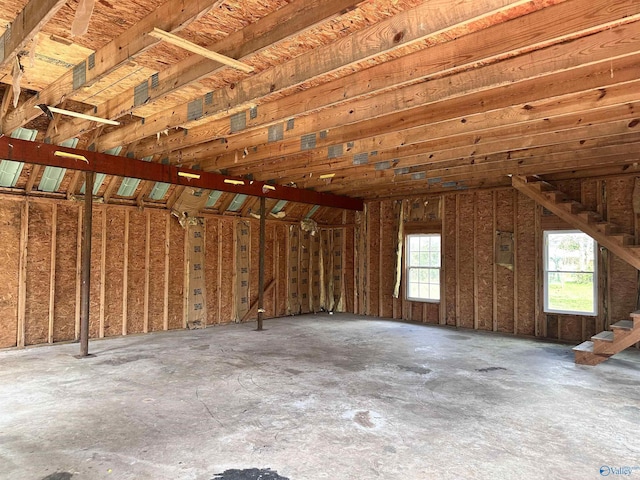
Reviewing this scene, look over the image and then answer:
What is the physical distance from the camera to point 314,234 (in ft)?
34.9

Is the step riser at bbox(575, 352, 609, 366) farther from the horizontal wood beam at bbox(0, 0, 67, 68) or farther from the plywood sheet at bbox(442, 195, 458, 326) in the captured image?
the horizontal wood beam at bbox(0, 0, 67, 68)

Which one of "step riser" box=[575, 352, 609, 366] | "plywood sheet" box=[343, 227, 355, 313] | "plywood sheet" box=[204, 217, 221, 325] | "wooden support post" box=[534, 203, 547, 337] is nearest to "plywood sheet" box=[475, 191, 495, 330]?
"wooden support post" box=[534, 203, 547, 337]

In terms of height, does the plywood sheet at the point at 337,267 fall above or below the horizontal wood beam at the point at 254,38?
below

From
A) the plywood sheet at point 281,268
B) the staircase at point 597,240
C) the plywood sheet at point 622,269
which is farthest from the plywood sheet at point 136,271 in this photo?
the plywood sheet at point 622,269

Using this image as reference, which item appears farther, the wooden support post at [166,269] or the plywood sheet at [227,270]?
the plywood sheet at [227,270]

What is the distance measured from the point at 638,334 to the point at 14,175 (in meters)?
9.15

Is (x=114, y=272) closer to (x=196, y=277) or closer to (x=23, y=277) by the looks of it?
(x=23, y=277)

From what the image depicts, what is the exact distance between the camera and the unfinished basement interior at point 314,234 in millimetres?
2766

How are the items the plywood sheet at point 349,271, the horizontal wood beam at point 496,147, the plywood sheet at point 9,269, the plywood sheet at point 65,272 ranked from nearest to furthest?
the horizontal wood beam at point 496,147, the plywood sheet at point 9,269, the plywood sheet at point 65,272, the plywood sheet at point 349,271

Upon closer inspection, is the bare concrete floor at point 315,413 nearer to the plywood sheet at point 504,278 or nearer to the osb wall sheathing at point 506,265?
the osb wall sheathing at point 506,265

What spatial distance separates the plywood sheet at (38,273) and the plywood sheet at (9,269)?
16 cm

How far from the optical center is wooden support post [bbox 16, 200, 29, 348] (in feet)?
20.0

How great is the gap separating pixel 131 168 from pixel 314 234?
17.8 ft

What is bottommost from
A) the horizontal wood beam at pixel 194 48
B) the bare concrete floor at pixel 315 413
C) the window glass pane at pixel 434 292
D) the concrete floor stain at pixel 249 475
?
the bare concrete floor at pixel 315 413
